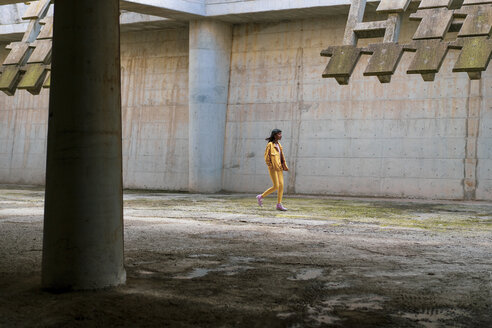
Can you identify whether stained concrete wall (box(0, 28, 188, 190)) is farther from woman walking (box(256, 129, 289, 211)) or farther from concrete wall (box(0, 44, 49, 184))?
woman walking (box(256, 129, 289, 211))

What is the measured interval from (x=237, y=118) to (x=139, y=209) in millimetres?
10070

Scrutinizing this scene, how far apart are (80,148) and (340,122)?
1833 cm

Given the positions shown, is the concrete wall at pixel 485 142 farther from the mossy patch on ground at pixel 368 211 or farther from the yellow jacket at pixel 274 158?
the yellow jacket at pixel 274 158

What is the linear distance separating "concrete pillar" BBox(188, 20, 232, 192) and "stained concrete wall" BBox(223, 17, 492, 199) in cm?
74

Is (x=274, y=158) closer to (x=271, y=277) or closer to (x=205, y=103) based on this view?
(x=205, y=103)

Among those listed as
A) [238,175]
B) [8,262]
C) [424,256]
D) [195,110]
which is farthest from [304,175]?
[8,262]

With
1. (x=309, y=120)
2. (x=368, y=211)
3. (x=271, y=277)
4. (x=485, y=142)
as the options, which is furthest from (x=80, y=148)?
(x=309, y=120)

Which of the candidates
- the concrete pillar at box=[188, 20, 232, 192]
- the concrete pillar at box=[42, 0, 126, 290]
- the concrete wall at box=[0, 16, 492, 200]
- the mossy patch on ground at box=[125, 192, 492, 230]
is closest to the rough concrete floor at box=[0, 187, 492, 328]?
the concrete pillar at box=[42, 0, 126, 290]

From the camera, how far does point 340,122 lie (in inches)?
930

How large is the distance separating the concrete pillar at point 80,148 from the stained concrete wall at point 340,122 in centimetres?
1728

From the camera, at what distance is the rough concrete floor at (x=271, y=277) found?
523 cm

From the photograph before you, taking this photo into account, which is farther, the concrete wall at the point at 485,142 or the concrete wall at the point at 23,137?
the concrete wall at the point at 23,137

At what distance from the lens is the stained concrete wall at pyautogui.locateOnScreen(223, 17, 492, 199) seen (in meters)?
21.6

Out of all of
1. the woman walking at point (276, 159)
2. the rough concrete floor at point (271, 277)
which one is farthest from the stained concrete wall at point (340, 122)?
the rough concrete floor at point (271, 277)
